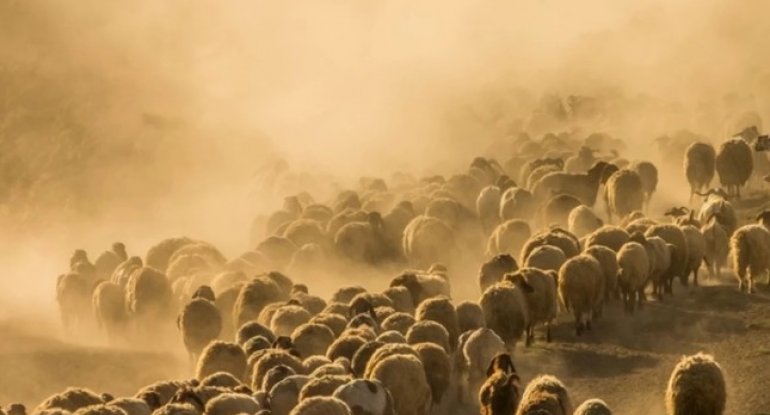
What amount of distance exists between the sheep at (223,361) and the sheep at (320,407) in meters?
5.44

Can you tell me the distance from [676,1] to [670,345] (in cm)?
8529

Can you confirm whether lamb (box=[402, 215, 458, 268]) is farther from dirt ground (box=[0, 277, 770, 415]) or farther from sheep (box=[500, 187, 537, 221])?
dirt ground (box=[0, 277, 770, 415])

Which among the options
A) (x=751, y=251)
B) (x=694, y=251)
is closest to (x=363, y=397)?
(x=751, y=251)

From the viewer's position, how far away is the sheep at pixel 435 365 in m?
22.5

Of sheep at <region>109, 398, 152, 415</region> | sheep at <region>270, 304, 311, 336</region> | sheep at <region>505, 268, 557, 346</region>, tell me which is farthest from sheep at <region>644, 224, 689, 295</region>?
sheep at <region>109, 398, 152, 415</region>

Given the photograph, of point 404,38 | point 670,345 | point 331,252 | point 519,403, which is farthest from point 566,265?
point 404,38

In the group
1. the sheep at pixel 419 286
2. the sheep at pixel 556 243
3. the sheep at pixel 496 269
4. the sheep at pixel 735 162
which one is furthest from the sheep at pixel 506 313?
the sheep at pixel 735 162

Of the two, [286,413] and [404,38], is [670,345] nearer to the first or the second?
[286,413]

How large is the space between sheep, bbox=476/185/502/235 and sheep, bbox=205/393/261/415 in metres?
22.1

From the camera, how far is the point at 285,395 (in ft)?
65.6

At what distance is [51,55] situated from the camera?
9994cm

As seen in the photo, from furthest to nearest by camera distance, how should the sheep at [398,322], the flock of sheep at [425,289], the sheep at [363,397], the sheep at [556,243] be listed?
the sheep at [556,243], the sheep at [398,322], the flock of sheep at [425,289], the sheep at [363,397]

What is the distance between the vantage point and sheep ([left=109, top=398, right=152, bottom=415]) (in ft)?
64.8

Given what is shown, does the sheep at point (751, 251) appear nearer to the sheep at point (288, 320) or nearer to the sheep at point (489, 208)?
the sheep at point (288, 320)
